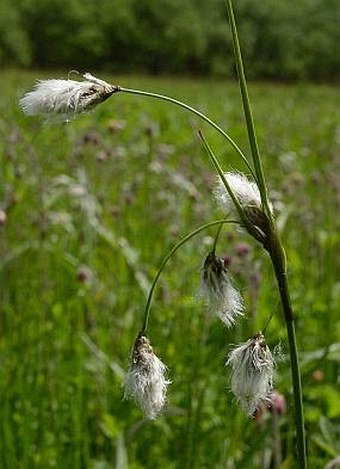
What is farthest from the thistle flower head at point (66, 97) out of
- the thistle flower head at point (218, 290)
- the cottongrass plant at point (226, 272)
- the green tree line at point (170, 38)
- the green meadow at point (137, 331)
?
the green tree line at point (170, 38)

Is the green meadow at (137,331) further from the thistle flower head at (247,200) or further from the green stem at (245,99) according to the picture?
the green stem at (245,99)

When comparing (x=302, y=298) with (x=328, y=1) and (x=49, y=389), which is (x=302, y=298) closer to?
(x=49, y=389)

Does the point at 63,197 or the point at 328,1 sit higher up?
the point at 328,1

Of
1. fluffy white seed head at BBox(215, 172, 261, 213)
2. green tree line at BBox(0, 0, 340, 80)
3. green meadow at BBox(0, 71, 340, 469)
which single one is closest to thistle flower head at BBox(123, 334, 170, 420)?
fluffy white seed head at BBox(215, 172, 261, 213)

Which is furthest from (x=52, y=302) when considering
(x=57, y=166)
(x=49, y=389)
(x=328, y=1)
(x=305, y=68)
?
(x=328, y=1)

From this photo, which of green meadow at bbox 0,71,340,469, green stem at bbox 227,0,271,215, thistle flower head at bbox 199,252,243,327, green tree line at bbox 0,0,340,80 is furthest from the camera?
green tree line at bbox 0,0,340,80

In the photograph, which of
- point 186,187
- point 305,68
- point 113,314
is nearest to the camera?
point 113,314

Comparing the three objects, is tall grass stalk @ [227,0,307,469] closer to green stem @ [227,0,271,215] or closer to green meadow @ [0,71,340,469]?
green stem @ [227,0,271,215]
